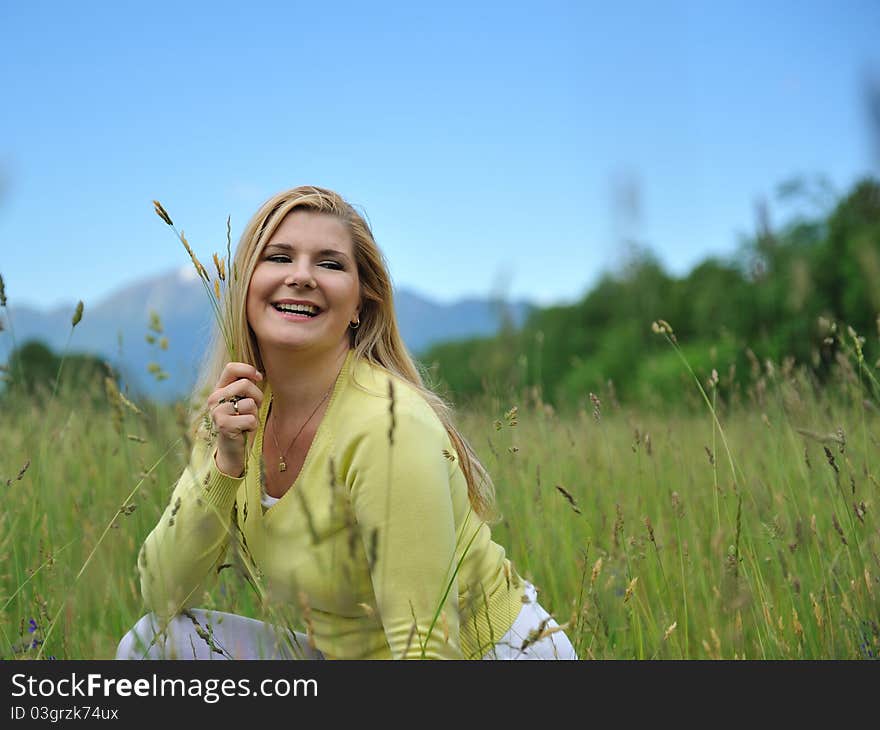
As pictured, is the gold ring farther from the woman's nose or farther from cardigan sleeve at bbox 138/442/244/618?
the woman's nose

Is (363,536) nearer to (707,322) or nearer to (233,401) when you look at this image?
(233,401)

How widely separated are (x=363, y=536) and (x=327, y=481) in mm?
152

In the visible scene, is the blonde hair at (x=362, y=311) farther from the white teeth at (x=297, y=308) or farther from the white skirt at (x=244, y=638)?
the white skirt at (x=244, y=638)

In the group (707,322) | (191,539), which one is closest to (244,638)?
(191,539)

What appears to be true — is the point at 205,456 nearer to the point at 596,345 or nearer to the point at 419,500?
the point at 419,500

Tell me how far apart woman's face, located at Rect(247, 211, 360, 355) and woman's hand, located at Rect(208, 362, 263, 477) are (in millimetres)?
188

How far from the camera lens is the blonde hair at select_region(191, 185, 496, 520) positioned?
1.87 metres

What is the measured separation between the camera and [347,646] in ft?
5.79

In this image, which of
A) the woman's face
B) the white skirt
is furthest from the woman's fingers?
the white skirt

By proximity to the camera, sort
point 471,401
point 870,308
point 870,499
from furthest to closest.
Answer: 1. point 870,308
2. point 471,401
3. point 870,499

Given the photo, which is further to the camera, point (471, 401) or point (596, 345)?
point (596, 345)

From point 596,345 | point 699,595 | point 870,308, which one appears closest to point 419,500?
point 699,595

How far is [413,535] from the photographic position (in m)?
1.51

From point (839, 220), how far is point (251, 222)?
13049mm
